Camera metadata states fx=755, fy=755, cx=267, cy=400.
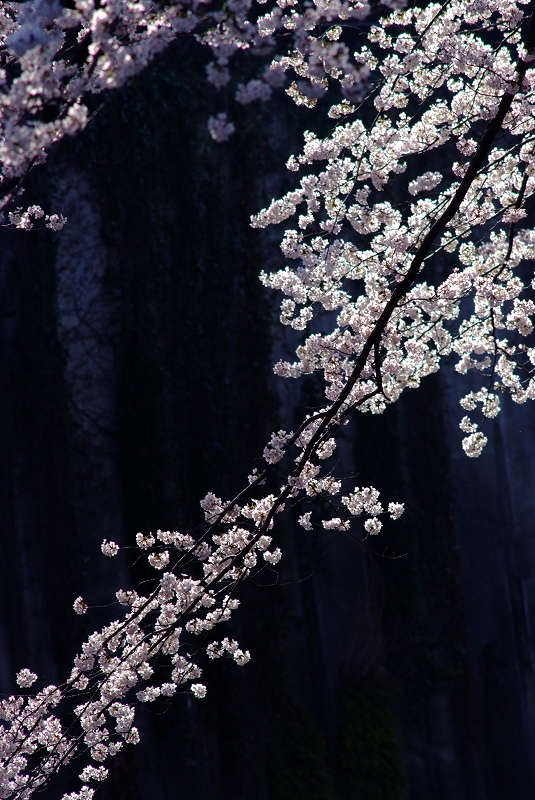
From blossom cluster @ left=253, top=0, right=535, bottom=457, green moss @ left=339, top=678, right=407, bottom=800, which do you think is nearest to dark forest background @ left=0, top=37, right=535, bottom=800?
green moss @ left=339, top=678, right=407, bottom=800

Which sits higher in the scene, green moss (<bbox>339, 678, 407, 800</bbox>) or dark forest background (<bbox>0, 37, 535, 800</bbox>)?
dark forest background (<bbox>0, 37, 535, 800</bbox>)

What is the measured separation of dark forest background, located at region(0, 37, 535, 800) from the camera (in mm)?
5430

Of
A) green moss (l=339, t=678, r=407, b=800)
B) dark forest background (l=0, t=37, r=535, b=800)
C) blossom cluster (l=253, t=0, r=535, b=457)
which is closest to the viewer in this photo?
blossom cluster (l=253, t=0, r=535, b=457)

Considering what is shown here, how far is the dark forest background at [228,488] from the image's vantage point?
214 inches

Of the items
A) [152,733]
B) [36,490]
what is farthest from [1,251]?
[152,733]

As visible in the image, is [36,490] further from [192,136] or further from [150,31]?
[150,31]

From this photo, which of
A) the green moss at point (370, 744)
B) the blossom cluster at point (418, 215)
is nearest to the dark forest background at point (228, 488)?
the green moss at point (370, 744)

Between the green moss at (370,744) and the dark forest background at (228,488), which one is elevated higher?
the dark forest background at (228,488)

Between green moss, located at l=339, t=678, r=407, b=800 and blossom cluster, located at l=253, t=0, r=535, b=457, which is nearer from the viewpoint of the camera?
blossom cluster, located at l=253, t=0, r=535, b=457

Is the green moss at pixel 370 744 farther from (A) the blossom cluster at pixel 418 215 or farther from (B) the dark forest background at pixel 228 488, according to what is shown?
(A) the blossom cluster at pixel 418 215

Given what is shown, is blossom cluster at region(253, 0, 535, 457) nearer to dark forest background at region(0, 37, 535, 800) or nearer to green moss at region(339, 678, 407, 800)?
dark forest background at region(0, 37, 535, 800)

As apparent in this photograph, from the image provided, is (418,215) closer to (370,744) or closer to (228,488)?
(228,488)

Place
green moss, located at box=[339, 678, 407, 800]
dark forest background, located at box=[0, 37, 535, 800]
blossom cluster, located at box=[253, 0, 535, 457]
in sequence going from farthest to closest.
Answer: green moss, located at box=[339, 678, 407, 800]
dark forest background, located at box=[0, 37, 535, 800]
blossom cluster, located at box=[253, 0, 535, 457]

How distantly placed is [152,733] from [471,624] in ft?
11.1
